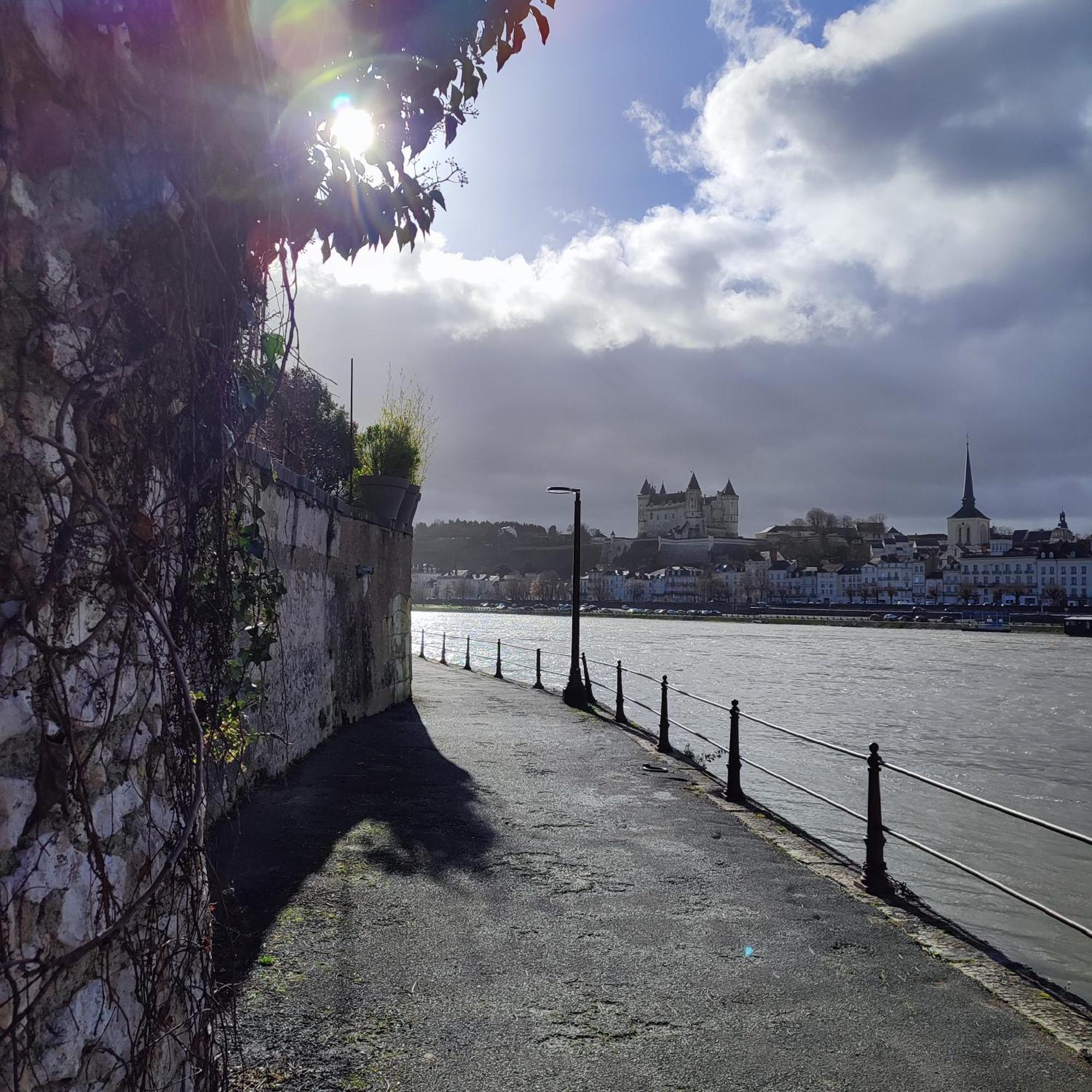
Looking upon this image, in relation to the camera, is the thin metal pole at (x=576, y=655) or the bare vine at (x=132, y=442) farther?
the thin metal pole at (x=576, y=655)

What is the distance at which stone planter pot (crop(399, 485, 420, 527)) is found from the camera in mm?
15133

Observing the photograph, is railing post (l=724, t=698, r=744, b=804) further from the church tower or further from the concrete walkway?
the church tower

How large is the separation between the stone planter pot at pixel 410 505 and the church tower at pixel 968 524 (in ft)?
574

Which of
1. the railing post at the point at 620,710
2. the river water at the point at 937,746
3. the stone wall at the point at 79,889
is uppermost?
the stone wall at the point at 79,889

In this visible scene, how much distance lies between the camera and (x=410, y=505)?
50.6ft

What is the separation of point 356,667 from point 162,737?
10.8m

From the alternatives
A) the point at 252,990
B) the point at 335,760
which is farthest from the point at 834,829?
the point at 252,990

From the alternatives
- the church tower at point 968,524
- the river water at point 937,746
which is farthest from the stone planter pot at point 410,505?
the church tower at point 968,524

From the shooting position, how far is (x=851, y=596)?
6324 inches

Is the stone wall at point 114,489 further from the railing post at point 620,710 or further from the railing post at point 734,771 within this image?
the railing post at point 620,710

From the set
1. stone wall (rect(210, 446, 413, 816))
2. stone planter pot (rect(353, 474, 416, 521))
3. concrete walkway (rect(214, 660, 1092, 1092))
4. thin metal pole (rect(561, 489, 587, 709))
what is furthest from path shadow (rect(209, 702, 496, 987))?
thin metal pole (rect(561, 489, 587, 709))

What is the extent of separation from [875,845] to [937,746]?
18818 mm

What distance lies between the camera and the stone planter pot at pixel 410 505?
49.6 ft

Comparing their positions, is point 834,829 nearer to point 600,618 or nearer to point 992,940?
point 992,940
